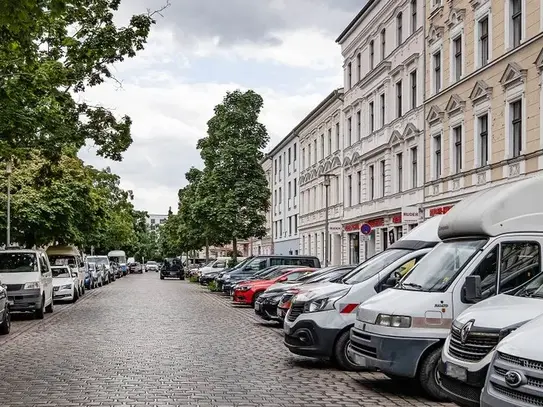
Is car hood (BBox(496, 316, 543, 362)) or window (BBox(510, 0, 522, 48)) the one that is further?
window (BBox(510, 0, 522, 48))

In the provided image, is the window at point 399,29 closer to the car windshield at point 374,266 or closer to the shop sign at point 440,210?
the shop sign at point 440,210

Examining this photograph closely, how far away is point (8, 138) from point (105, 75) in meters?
3.51

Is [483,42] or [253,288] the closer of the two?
[253,288]

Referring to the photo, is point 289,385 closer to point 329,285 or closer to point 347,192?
point 329,285

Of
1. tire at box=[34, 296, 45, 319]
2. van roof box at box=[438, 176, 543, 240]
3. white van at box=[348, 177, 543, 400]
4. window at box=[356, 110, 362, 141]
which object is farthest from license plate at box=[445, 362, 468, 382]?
window at box=[356, 110, 362, 141]

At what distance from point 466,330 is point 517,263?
7.82 feet

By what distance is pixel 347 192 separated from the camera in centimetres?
4850

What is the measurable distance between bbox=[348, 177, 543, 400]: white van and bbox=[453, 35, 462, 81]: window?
2231cm

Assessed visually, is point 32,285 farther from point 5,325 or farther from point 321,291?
point 321,291

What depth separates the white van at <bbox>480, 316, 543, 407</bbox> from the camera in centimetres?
529

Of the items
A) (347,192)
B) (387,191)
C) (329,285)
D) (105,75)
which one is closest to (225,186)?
(347,192)

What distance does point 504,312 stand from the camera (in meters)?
7.22

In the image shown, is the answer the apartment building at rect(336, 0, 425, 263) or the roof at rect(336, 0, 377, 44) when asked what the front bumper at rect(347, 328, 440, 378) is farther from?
the roof at rect(336, 0, 377, 44)

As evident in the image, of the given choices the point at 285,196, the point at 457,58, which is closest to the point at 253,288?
the point at 457,58
